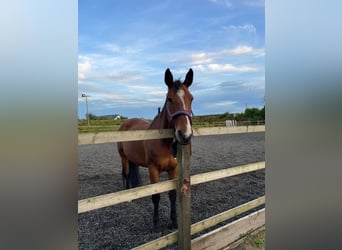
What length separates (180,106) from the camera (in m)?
1.85

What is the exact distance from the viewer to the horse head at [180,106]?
65.3 inches

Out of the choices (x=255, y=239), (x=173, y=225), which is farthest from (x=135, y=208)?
(x=255, y=239)

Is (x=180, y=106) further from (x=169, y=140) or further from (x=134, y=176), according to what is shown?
(x=134, y=176)

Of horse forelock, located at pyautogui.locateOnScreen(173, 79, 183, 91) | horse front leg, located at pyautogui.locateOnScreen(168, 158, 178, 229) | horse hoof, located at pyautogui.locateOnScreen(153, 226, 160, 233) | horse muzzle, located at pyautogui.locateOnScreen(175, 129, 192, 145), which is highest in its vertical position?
horse forelock, located at pyautogui.locateOnScreen(173, 79, 183, 91)

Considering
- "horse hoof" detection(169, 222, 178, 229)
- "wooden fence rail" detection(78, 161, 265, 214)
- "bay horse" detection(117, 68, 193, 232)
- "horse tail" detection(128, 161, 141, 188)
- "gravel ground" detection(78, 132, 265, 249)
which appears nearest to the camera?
"wooden fence rail" detection(78, 161, 265, 214)

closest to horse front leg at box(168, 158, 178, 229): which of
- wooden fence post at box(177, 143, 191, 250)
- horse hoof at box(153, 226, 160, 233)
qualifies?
horse hoof at box(153, 226, 160, 233)

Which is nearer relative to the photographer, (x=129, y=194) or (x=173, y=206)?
(x=129, y=194)

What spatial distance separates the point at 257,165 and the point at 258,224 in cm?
49

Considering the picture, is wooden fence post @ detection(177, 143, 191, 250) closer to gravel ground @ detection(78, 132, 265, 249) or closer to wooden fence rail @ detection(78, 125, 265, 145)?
wooden fence rail @ detection(78, 125, 265, 145)

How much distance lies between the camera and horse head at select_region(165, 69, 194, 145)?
1658 millimetres

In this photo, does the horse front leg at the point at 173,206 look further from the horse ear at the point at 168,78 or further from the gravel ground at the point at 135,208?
the horse ear at the point at 168,78

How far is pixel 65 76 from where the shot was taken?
0.40m

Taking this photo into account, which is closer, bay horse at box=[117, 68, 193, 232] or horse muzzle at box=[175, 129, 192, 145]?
horse muzzle at box=[175, 129, 192, 145]

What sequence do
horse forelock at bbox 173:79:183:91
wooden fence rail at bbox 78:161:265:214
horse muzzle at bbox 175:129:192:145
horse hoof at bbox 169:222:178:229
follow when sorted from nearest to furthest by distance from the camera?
wooden fence rail at bbox 78:161:265:214 → horse muzzle at bbox 175:129:192:145 → horse forelock at bbox 173:79:183:91 → horse hoof at bbox 169:222:178:229
